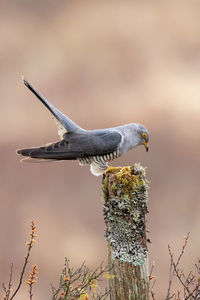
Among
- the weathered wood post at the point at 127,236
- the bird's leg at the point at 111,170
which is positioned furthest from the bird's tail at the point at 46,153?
the weathered wood post at the point at 127,236

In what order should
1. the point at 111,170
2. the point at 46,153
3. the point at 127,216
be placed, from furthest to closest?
the point at 46,153, the point at 111,170, the point at 127,216

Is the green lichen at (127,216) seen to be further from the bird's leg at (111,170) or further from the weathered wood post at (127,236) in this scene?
the bird's leg at (111,170)

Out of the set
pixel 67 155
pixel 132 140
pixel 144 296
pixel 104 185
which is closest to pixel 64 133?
pixel 67 155

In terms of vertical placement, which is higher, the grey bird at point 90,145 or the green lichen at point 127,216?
the grey bird at point 90,145

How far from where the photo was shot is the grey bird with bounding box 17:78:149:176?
4520 millimetres

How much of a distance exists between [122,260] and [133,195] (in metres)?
0.48

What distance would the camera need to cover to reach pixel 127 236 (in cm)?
336

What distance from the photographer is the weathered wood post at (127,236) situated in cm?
332

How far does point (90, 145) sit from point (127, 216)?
1.38 meters

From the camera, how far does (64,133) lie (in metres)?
4.82

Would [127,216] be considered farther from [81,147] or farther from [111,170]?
[81,147]

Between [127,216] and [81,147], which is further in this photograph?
[81,147]

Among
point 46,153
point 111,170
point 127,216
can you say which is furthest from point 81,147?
point 127,216

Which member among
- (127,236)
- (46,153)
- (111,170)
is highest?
(46,153)
